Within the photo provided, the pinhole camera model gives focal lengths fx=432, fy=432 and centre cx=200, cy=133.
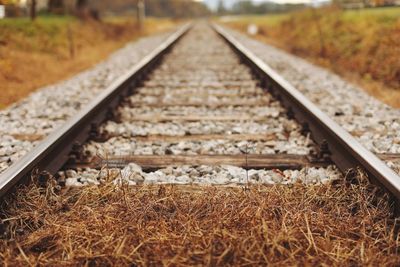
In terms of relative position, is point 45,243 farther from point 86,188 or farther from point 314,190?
point 314,190

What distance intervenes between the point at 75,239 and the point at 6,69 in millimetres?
5915

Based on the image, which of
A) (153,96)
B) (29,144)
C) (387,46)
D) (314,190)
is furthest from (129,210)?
(387,46)

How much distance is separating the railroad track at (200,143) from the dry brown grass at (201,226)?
0.17 m

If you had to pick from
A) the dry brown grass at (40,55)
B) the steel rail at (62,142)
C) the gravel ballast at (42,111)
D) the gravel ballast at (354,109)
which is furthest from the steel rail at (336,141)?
the dry brown grass at (40,55)

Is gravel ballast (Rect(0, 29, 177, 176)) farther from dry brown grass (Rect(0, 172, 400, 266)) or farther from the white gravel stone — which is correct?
dry brown grass (Rect(0, 172, 400, 266))

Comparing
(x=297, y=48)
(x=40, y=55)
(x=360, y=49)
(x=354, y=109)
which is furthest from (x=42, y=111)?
(x=297, y=48)

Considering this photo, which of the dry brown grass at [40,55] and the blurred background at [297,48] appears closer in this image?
the dry brown grass at [40,55]

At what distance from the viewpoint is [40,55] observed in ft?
31.7

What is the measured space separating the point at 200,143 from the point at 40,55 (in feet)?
24.1

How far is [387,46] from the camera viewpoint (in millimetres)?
8328

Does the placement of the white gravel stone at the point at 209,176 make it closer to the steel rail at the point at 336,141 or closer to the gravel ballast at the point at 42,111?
the steel rail at the point at 336,141

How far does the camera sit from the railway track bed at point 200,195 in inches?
74.5

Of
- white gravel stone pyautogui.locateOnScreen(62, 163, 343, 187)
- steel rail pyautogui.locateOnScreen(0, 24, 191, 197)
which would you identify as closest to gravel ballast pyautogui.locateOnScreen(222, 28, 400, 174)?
white gravel stone pyautogui.locateOnScreen(62, 163, 343, 187)

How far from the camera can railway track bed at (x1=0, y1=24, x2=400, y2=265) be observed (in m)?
1.89
